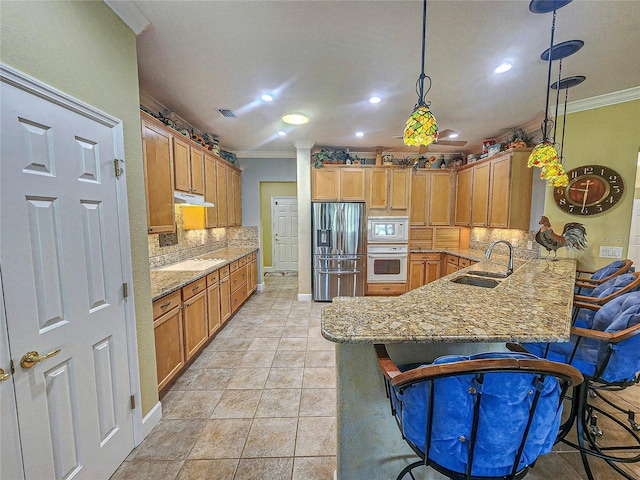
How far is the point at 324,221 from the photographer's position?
4.25 m

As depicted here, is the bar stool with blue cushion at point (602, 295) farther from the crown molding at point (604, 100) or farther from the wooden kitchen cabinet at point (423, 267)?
the wooden kitchen cabinet at point (423, 267)

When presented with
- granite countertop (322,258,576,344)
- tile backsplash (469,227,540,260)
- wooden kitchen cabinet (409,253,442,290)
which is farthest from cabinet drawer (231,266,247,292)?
tile backsplash (469,227,540,260)

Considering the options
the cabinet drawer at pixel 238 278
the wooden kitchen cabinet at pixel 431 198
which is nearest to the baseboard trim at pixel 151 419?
the cabinet drawer at pixel 238 278

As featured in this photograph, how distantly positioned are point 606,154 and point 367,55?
2.81m

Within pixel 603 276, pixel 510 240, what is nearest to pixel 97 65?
pixel 603 276

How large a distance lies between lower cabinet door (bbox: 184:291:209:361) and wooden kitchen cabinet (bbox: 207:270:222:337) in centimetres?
9

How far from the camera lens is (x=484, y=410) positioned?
0.81m

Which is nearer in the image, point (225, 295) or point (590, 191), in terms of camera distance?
point (590, 191)

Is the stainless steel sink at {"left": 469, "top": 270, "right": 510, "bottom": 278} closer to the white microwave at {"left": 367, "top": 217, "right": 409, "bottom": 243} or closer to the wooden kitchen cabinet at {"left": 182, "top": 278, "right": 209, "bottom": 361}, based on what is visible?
the white microwave at {"left": 367, "top": 217, "right": 409, "bottom": 243}

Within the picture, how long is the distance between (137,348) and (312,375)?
1.44 metres

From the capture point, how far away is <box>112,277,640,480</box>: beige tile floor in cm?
148

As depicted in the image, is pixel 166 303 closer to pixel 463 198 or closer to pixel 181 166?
pixel 181 166

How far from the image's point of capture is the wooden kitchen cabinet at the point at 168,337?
1.97 meters

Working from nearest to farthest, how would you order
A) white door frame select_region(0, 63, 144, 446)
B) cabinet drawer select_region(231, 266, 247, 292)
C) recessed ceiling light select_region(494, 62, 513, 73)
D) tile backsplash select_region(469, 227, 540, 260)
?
white door frame select_region(0, 63, 144, 446) < recessed ceiling light select_region(494, 62, 513, 73) < tile backsplash select_region(469, 227, 540, 260) < cabinet drawer select_region(231, 266, 247, 292)
